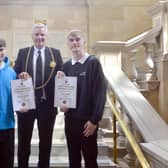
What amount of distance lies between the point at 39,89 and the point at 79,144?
56cm

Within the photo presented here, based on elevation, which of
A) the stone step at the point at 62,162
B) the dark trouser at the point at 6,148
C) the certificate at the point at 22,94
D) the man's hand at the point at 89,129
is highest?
the certificate at the point at 22,94

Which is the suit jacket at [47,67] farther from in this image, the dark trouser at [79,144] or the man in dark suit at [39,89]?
the dark trouser at [79,144]

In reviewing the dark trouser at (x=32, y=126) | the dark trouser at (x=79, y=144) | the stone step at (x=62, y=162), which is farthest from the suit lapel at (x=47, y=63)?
the stone step at (x=62, y=162)

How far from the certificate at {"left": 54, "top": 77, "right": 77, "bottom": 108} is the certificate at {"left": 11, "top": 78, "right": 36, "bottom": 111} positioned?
20 centimetres

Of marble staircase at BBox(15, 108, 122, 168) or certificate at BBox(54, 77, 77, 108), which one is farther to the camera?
marble staircase at BBox(15, 108, 122, 168)

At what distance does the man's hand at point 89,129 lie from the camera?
325cm

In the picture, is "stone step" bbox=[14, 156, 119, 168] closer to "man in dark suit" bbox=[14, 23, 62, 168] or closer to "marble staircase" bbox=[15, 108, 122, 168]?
"marble staircase" bbox=[15, 108, 122, 168]

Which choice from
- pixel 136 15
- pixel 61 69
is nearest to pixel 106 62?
pixel 61 69

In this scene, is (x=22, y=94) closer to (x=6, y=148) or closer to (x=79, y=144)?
(x=6, y=148)

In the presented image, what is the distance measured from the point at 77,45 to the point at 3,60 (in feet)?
2.02

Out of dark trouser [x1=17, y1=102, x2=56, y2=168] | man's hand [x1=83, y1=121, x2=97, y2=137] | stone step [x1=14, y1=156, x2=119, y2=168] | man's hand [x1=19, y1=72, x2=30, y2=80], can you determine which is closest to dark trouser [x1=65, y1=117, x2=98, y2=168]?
man's hand [x1=83, y1=121, x2=97, y2=137]

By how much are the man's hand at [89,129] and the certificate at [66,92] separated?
19 cm

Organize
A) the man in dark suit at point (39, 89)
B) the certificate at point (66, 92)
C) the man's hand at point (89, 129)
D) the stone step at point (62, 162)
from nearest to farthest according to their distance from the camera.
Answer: the man's hand at point (89, 129) < the certificate at point (66, 92) < the man in dark suit at point (39, 89) < the stone step at point (62, 162)

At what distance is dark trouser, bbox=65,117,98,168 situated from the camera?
3.32 m
